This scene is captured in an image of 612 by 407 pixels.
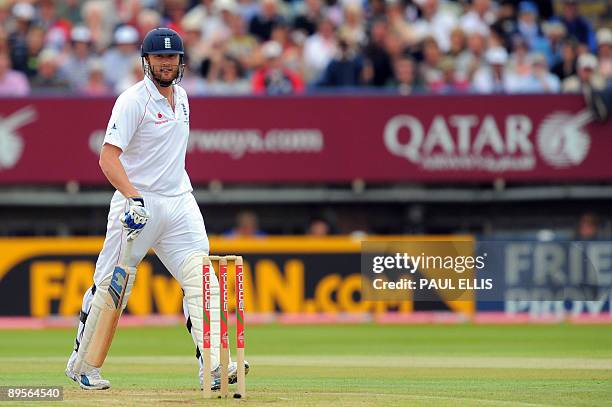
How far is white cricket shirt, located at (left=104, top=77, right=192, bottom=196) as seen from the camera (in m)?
8.37

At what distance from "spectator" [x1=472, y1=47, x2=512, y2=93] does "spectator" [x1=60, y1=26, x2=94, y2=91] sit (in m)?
4.95

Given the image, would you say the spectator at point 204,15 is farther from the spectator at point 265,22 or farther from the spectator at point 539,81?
the spectator at point 539,81

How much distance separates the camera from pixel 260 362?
1134cm

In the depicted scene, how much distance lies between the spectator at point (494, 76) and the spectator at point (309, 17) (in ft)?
7.74

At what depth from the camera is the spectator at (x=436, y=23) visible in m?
18.7

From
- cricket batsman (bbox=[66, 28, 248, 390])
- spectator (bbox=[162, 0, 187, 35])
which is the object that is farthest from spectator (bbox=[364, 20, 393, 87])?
cricket batsman (bbox=[66, 28, 248, 390])

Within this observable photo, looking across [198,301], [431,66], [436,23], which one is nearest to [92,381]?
[198,301]

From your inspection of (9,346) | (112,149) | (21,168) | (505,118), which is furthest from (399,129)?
(112,149)

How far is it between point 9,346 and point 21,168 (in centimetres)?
410

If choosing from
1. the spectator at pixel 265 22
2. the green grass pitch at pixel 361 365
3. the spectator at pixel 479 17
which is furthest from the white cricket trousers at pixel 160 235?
the spectator at pixel 479 17

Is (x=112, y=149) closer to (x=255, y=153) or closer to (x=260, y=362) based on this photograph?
(x=260, y=362)

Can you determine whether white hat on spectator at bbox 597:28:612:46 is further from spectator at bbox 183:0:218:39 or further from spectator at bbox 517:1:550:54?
spectator at bbox 183:0:218:39

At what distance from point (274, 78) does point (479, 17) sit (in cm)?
348

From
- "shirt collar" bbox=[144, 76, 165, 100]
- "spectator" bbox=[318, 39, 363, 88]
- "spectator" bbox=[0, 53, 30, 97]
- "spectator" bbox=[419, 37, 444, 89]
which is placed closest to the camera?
"shirt collar" bbox=[144, 76, 165, 100]
